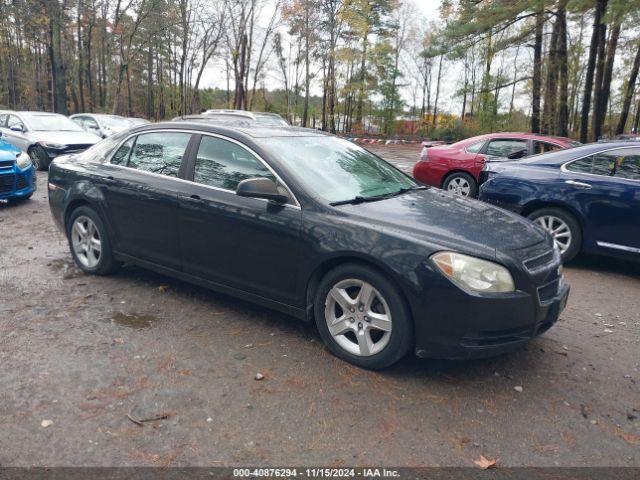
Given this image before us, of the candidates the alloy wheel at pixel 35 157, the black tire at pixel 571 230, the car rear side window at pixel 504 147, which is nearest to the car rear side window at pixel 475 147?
the car rear side window at pixel 504 147

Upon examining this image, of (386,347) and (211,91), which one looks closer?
(386,347)

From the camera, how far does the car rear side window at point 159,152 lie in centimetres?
464

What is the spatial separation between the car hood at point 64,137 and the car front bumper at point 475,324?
479 inches

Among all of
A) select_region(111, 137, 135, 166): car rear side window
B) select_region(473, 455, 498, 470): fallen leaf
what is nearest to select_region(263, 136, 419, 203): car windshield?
select_region(111, 137, 135, 166): car rear side window

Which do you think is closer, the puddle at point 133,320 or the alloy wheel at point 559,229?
the puddle at point 133,320

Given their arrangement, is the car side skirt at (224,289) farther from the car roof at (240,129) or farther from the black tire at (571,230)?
the black tire at (571,230)

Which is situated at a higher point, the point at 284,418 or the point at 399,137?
the point at 399,137

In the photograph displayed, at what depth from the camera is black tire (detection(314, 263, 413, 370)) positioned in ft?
11.1

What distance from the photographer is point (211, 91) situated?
60938 millimetres

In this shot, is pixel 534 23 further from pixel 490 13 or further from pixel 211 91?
pixel 211 91

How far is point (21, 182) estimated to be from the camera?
9.01m

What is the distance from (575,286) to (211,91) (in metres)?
60.1

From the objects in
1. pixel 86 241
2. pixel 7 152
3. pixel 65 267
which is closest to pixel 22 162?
pixel 7 152

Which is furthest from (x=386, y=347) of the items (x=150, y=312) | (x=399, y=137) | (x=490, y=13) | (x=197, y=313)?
(x=399, y=137)
